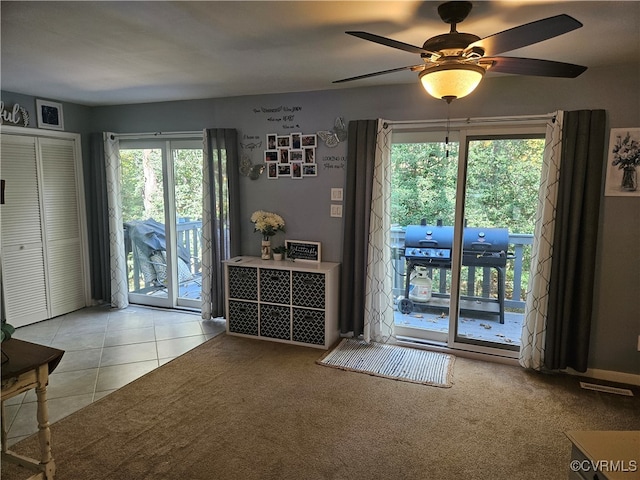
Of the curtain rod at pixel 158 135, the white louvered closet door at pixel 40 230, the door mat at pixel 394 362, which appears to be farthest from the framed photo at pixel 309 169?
the white louvered closet door at pixel 40 230

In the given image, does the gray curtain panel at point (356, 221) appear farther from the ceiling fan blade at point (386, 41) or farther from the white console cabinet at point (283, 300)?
the ceiling fan blade at point (386, 41)

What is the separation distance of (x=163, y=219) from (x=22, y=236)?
1.35 m

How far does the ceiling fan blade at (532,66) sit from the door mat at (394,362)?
2.16m

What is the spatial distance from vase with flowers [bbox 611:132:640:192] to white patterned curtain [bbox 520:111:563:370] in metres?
0.38

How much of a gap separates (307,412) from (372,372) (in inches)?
29.7

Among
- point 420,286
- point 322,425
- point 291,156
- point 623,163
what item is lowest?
point 322,425

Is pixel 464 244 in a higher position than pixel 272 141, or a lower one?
lower

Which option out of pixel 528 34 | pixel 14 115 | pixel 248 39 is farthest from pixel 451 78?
pixel 14 115

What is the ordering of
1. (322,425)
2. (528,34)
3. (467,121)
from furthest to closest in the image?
(467,121), (322,425), (528,34)

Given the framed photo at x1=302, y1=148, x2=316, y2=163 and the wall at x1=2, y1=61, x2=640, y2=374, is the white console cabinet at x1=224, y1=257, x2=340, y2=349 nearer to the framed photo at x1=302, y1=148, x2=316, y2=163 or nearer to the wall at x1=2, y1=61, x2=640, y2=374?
the wall at x1=2, y1=61, x2=640, y2=374

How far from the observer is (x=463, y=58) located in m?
1.80

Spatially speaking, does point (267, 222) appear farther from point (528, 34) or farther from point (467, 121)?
point (528, 34)

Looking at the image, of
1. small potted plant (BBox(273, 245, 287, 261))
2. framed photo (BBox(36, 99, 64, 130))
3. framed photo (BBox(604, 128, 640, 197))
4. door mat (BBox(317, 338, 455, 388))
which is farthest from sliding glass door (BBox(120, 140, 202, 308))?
framed photo (BBox(604, 128, 640, 197))
